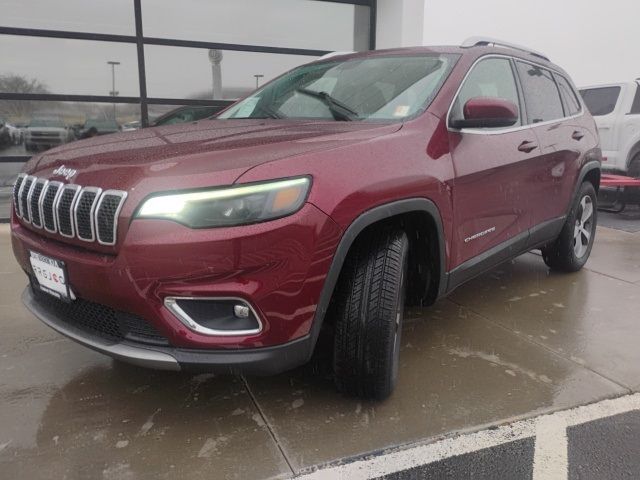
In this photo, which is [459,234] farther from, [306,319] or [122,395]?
[122,395]

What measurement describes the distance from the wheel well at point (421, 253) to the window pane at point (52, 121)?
5639 mm

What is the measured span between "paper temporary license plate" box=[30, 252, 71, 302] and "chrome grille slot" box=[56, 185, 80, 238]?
0.13 m

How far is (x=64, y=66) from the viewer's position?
6891mm

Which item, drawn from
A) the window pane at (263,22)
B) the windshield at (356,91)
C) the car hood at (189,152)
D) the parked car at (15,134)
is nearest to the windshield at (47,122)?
the parked car at (15,134)

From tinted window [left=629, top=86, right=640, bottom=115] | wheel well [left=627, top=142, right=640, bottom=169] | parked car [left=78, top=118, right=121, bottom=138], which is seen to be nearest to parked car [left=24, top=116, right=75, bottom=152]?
parked car [left=78, top=118, right=121, bottom=138]

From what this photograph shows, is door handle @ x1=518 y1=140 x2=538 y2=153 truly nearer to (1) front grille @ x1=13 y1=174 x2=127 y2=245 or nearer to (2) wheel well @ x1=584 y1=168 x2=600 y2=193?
(2) wheel well @ x1=584 y1=168 x2=600 y2=193

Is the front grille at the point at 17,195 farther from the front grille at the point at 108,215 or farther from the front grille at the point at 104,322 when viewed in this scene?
the front grille at the point at 108,215

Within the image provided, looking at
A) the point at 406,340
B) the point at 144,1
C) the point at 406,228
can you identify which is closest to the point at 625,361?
the point at 406,340

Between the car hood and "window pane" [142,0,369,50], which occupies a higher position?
"window pane" [142,0,369,50]

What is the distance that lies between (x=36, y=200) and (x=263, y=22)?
20.7 ft

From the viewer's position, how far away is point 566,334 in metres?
3.33

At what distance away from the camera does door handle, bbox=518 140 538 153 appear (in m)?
3.29

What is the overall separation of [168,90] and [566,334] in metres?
6.01

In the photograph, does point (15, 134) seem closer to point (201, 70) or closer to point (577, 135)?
point (201, 70)
